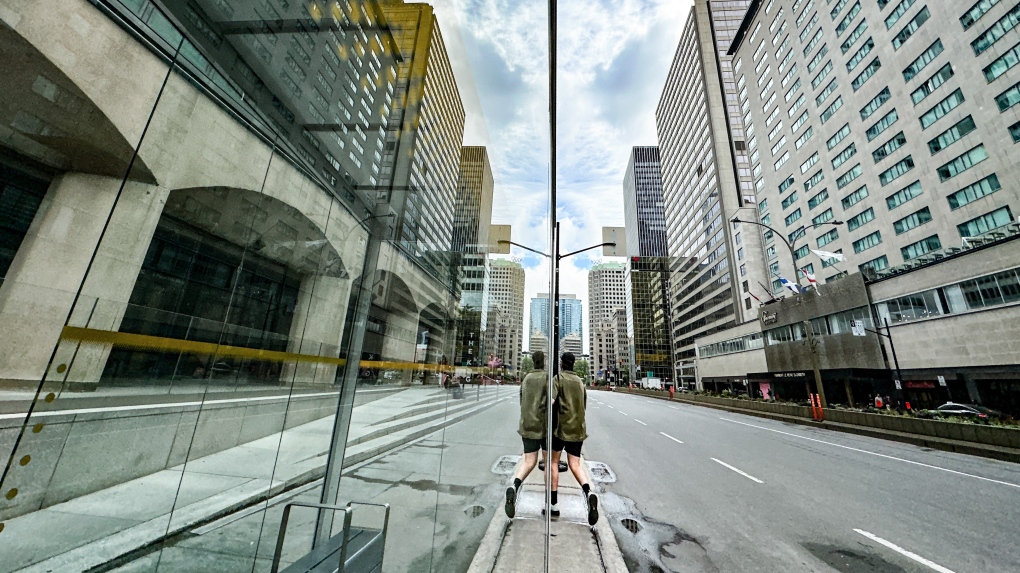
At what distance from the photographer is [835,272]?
108 ft

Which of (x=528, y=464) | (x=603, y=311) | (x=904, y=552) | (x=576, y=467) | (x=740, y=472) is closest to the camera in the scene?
(x=904, y=552)

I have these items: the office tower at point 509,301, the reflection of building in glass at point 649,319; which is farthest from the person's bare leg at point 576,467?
the reflection of building in glass at point 649,319

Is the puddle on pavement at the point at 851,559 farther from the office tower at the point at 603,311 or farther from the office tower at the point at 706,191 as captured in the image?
the office tower at the point at 603,311

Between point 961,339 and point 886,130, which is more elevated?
point 886,130

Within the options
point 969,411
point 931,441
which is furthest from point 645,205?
point 931,441

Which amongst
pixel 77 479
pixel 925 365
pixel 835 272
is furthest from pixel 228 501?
pixel 835 272

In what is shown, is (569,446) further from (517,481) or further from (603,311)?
(603,311)

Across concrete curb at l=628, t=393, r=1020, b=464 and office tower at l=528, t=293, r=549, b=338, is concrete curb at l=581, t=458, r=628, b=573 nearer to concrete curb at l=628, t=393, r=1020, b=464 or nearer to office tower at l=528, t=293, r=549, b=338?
office tower at l=528, t=293, r=549, b=338

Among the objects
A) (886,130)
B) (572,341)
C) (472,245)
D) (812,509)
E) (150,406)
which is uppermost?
(886,130)

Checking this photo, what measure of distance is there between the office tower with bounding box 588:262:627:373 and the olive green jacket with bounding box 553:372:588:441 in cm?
11990

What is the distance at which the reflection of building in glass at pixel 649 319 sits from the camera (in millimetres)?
82000

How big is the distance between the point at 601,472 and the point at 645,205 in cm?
11597

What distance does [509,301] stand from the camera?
755cm

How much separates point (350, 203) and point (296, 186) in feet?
1.02
